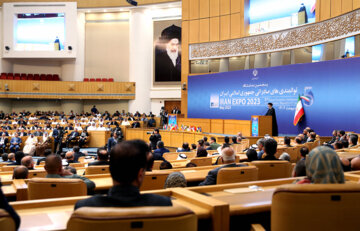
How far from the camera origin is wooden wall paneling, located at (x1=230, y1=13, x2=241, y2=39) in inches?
664

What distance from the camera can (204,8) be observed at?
18.5 metres

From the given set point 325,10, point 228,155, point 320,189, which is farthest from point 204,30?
point 320,189

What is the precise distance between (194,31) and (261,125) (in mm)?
8468

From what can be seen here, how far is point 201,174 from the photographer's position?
3.76 m

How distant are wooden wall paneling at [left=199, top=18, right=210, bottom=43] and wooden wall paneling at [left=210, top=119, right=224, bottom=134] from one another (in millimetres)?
5186

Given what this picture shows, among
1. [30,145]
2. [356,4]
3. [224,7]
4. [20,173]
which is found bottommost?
[30,145]

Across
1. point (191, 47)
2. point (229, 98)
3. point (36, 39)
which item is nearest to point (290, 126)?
point (229, 98)

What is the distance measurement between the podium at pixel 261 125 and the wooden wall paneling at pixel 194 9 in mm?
8590

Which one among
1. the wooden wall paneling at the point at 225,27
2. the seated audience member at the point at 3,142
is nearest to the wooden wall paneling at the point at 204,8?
the wooden wall paneling at the point at 225,27

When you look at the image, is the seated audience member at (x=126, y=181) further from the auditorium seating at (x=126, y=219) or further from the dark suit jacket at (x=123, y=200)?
the auditorium seating at (x=126, y=219)

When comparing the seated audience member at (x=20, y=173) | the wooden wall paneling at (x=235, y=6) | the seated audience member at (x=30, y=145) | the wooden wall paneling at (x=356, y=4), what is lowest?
the seated audience member at (x=30, y=145)

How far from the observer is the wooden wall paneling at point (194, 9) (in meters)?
18.8

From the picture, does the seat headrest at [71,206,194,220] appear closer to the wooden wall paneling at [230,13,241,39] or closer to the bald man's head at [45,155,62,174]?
the bald man's head at [45,155,62,174]

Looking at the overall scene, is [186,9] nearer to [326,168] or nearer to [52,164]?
[52,164]
